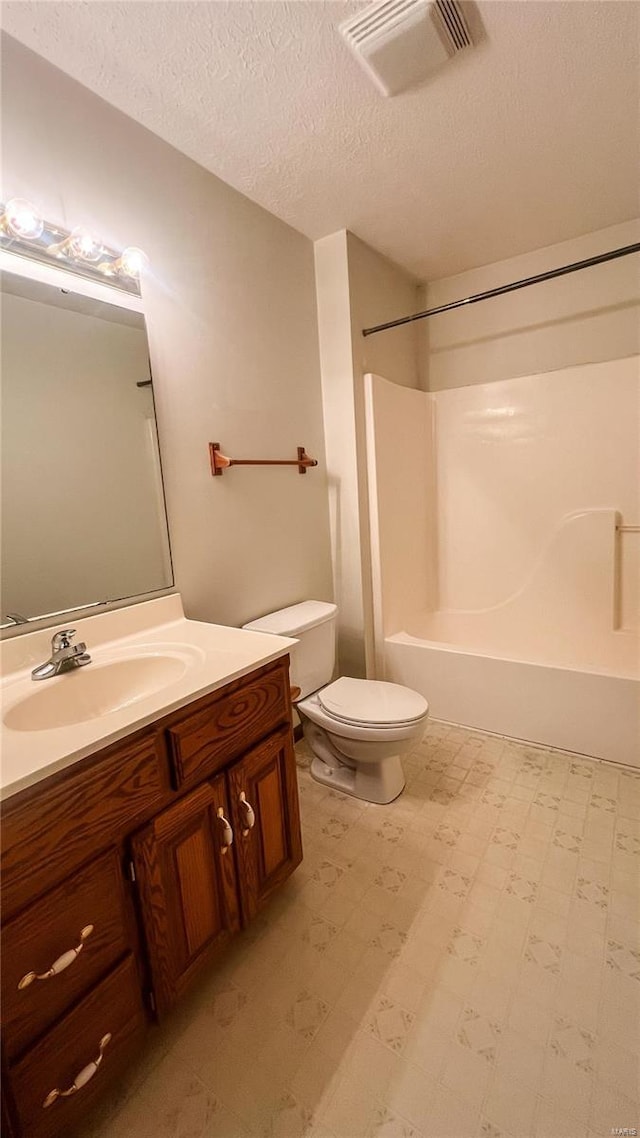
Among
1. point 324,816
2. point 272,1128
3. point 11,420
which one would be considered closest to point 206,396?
point 11,420

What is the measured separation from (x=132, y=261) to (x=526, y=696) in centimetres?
215

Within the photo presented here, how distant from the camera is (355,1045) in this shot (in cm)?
102

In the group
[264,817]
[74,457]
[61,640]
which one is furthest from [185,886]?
[74,457]

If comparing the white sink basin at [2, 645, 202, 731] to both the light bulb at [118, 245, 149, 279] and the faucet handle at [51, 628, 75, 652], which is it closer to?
the faucet handle at [51, 628, 75, 652]

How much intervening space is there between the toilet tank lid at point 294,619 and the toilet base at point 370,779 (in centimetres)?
58

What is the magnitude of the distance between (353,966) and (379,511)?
5.65ft

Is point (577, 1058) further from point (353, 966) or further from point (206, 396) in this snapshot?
point (206, 396)

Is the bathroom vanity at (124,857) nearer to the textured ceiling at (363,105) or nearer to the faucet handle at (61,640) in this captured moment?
the faucet handle at (61,640)

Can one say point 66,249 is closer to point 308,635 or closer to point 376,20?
point 376,20

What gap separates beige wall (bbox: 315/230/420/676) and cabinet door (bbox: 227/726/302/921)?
1.09m

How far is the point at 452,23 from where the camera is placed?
1.15 metres

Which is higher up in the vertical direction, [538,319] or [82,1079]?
[538,319]

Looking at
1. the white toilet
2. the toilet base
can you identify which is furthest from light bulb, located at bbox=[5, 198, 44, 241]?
the toilet base

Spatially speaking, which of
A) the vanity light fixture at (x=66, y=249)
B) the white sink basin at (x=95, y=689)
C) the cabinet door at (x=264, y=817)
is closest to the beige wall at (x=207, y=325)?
the vanity light fixture at (x=66, y=249)
